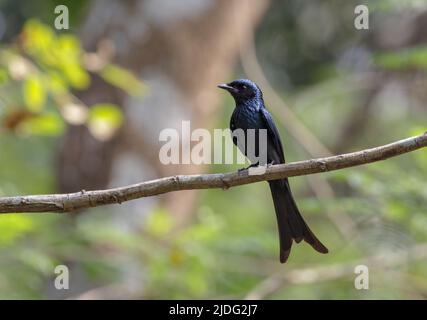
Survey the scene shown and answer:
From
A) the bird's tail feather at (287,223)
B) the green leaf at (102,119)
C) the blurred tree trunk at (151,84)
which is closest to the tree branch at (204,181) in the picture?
the bird's tail feather at (287,223)

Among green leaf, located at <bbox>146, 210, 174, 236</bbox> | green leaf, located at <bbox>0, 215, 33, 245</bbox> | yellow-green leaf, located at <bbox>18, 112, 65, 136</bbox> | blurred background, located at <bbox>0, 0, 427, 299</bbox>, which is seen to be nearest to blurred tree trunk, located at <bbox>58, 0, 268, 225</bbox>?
blurred background, located at <bbox>0, 0, 427, 299</bbox>

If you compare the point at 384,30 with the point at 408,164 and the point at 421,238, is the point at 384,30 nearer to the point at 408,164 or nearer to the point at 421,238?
the point at 408,164

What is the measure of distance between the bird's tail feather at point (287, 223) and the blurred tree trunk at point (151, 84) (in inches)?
121

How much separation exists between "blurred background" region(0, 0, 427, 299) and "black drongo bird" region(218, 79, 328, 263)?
0.99 metres

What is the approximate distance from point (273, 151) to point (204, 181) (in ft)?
3.53

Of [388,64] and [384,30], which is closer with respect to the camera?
[388,64]

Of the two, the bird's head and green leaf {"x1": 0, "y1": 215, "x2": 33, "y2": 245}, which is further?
green leaf {"x1": 0, "y1": 215, "x2": 33, "y2": 245}

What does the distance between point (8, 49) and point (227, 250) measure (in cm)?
229

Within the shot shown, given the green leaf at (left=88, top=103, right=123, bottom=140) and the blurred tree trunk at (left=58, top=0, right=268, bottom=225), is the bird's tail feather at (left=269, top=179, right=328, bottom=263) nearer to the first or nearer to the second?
the green leaf at (left=88, top=103, right=123, bottom=140)

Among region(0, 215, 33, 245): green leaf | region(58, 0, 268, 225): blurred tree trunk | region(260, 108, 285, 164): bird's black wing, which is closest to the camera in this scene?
region(260, 108, 285, 164): bird's black wing

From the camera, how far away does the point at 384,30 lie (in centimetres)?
994

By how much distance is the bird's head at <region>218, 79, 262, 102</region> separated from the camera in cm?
442

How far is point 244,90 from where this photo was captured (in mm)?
4469
